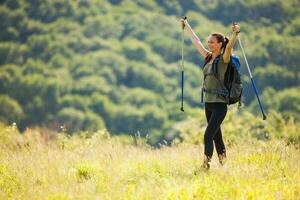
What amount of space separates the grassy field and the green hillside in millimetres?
97467

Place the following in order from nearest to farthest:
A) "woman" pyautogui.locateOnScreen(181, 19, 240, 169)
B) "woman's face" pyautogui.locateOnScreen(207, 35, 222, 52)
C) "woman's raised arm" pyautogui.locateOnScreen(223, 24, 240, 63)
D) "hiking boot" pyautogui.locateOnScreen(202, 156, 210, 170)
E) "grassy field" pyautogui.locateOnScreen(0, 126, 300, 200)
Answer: "grassy field" pyautogui.locateOnScreen(0, 126, 300, 200) < "woman's raised arm" pyautogui.locateOnScreen(223, 24, 240, 63) < "hiking boot" pyautogui.locateOnScreen(202, 156, 210, 170) < "woman" pyautogui.locateOnScreen(181, 19, 240, 169) < "woman's face" pyautogui.locateOnScreen(207, 35, 222, 52)

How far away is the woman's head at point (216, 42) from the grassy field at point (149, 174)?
143 cm

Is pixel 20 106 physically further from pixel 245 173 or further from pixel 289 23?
pixel 245 173

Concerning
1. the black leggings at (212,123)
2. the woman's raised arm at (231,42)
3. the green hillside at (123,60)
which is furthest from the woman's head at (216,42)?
the green hillside at (123,60)

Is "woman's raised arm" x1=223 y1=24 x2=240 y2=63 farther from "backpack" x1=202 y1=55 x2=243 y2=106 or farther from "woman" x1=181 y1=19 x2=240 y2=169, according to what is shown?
"backpack" x1=202 y1=55 x2=243 y2=106

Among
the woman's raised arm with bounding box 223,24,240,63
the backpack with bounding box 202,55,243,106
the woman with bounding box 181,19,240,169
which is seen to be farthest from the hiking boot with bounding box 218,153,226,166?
the woman's raised arm with bounding box 223,24,240,63

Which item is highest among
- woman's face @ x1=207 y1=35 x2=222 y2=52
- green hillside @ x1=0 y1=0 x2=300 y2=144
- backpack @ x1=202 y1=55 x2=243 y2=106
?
woman's face @ x1=207 y1=35 x2=222 y2=52

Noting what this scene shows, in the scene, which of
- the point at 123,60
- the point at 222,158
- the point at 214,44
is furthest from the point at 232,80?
the point at 123,60

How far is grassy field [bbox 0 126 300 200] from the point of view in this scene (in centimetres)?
628

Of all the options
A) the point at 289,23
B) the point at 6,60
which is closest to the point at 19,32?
the point at 6,60

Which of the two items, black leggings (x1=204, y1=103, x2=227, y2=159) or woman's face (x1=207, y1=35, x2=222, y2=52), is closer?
black leggings (x1=204, y1=103, x2=227, y2=159)

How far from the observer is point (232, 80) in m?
7.73

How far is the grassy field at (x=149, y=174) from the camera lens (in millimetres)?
6280

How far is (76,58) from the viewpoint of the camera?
163375 millimetres
